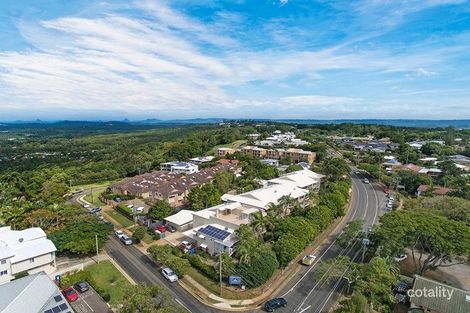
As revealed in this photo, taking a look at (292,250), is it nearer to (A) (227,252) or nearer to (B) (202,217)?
(A) (227,252)

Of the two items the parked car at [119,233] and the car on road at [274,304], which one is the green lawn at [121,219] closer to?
the parked car at [119,233]

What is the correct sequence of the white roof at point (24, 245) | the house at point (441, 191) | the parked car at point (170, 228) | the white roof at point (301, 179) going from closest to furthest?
the white roof at point (24, 245) < the parked car at point (170, 228) < the house at point (441, 191) < the white roof at point (301, 179)

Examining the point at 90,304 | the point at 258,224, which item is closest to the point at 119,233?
the point at 90,304

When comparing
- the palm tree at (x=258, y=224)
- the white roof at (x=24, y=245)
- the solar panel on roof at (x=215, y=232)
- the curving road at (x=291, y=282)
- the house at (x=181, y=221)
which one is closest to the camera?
the curving road at (x=291, y=282)

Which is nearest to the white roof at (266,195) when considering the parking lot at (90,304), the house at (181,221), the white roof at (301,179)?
the white roof at (301,179)

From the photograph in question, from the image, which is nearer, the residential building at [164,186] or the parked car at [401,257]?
the parked car at [401,257]
